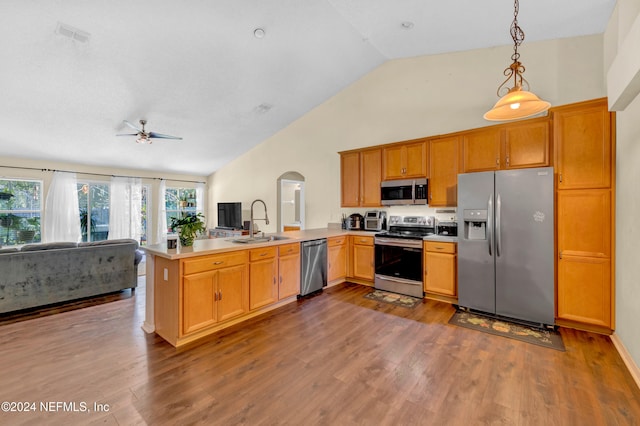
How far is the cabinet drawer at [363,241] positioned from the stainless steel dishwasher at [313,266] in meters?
0.64

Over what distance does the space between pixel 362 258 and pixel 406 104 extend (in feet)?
8.80

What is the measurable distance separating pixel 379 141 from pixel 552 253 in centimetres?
298

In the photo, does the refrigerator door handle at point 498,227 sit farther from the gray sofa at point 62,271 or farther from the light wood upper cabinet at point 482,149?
the gray sofa at point 62,271

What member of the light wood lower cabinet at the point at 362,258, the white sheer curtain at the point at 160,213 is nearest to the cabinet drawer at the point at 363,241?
the light wood lower cabinet at the point at 362,258

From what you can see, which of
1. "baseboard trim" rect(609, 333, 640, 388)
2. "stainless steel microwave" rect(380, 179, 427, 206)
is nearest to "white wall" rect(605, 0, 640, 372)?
"baseboard trim" rect(609, 333, 640, 388)

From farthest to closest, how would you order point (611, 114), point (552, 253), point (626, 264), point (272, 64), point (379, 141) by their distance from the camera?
point (379, 141)
point (272, 64)
point (552, 253)
point (611, 114)
point (626, 264)

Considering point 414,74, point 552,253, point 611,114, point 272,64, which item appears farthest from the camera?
point 414,74

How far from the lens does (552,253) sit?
2816 millimetres

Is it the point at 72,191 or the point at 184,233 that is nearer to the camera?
the point at 184,233

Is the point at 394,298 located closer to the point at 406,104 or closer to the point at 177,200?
the point at 406,104

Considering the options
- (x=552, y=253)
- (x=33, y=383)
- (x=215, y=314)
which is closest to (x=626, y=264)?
(x=552, y=253)

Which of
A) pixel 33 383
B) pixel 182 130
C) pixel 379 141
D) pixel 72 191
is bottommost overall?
pixel 33 383

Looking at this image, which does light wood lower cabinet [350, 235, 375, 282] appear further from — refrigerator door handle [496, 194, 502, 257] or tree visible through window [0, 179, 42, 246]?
tree visible through window [0, 179, 42, 246]

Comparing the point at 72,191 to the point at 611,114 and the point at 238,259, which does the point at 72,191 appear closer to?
the point at 238,259
